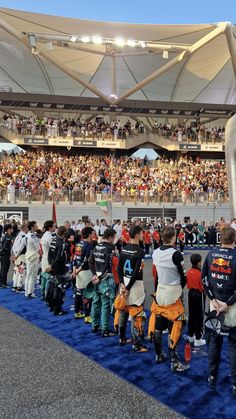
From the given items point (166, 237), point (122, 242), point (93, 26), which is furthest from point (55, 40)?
point (166, 237)

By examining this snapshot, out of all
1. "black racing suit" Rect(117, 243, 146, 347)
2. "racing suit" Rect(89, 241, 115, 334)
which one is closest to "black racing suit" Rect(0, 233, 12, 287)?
"racing suit" Rect(89, 241, 115, 334)

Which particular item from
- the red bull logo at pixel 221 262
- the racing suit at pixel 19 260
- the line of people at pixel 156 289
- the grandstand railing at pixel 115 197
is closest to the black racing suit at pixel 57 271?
the line of people at pixel 156 289

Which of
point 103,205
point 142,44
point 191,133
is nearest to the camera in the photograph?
point 103,205

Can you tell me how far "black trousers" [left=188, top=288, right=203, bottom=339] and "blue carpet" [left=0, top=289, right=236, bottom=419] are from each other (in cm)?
34

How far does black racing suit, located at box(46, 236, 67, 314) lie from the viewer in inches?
318

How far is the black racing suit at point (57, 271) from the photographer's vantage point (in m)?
8.08

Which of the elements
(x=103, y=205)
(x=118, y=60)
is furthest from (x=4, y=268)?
(x=118, y=60)

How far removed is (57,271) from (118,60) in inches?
1596

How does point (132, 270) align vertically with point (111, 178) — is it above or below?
below

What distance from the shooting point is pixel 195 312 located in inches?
239

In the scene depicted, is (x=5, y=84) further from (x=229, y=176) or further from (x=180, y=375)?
(x=180, y=375)

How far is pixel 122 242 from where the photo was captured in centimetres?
1752

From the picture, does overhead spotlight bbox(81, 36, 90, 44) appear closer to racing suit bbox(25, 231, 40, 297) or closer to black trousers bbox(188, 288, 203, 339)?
racing suit bbox(25, 231, 40, 297)

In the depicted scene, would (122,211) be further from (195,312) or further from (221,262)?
(221,262)
